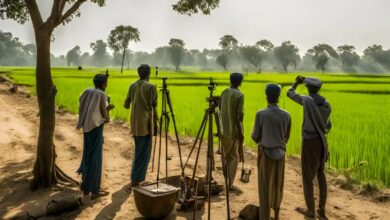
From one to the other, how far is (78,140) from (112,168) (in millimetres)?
3652

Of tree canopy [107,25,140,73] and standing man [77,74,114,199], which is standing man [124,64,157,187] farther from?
tree canopy [107,25,140,73]

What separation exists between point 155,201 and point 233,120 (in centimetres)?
216

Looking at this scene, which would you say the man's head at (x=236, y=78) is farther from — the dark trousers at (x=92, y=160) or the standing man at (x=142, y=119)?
the dark trousers at (x=92, y=160)

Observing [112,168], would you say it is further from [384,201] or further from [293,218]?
[384,201]

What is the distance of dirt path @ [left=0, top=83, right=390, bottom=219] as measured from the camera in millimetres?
6328

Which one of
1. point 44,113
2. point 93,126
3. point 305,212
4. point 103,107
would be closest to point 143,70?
point 103,107

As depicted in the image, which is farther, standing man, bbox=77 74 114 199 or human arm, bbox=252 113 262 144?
standing man, bbox=77 74 114 199

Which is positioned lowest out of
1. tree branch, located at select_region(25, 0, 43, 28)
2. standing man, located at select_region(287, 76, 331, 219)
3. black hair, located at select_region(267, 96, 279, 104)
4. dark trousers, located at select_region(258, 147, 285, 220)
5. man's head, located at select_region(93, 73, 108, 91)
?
dark trousers, located at select_region(258, 147, 285, 220)

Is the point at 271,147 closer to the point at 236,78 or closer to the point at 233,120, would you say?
the point at 233,120

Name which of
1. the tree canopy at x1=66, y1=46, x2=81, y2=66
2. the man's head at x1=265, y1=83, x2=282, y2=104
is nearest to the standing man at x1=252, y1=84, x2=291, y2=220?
the man's head at x1=265, y1=83, x2=282, y2=104

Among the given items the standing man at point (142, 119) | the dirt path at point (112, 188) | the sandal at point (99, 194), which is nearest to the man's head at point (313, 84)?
the dirt path at point (112, 188)

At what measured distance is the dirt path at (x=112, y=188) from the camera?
6328mm

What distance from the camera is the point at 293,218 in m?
6.02

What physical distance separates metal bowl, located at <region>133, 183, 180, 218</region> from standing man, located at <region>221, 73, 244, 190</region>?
1.57 m
